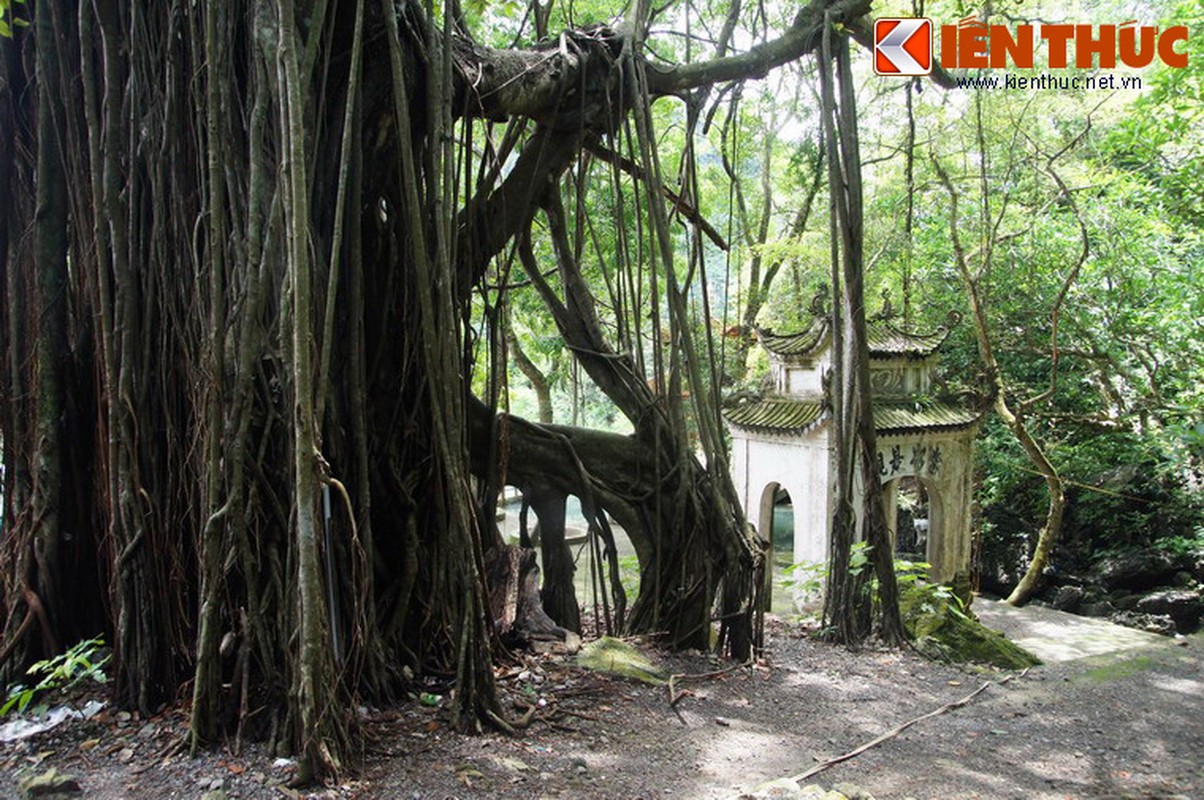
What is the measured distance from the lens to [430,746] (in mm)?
2893

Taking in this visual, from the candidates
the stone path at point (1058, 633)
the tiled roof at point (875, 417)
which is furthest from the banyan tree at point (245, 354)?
the stone path at point (1058, 633)

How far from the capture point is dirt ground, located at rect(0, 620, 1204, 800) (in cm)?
264

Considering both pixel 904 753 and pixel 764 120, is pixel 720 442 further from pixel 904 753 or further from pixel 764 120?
pixel 764 120

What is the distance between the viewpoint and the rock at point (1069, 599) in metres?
11.1

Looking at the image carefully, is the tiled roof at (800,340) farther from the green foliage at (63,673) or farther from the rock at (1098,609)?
the green foliage at (63,673)

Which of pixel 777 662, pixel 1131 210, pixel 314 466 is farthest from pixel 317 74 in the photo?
pixel 1131 210

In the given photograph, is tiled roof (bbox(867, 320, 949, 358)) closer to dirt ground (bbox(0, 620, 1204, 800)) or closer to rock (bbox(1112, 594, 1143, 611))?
dirt ground (bbox(0, 620, 1204, 800))

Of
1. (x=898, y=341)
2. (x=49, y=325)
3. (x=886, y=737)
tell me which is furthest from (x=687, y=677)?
(x=898, y=341)

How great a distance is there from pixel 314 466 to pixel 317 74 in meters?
1.43

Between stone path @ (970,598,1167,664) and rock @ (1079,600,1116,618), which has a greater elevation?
stone path @ (970,598,1167,664)

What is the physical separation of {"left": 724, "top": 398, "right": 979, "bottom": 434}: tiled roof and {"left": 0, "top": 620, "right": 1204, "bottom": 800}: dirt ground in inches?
154

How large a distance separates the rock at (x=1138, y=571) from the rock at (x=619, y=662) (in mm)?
9555

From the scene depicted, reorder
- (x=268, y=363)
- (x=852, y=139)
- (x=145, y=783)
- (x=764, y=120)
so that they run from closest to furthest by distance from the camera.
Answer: (x=145, y=783) < (x=268, y=363) < (x=852, y=139) < (x=764, y=120)

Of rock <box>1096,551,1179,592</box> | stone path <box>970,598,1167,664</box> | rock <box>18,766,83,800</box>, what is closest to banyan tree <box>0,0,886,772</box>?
rock <box>18,766,83,800</box>
